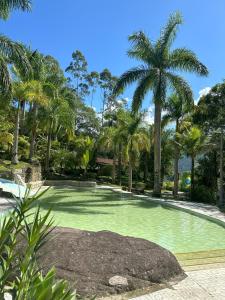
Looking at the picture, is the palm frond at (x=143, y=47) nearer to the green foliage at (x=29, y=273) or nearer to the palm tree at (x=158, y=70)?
the palm tree at (x=158, y=70)

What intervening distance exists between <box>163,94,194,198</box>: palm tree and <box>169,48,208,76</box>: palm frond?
194 centimetres

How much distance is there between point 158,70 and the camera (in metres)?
24.7

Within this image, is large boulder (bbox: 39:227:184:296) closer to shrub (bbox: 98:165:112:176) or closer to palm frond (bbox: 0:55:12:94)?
palm frond (bbox: 0:55:12:94)

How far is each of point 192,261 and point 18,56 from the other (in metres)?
15.1

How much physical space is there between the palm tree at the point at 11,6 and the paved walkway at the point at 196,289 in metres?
16.9

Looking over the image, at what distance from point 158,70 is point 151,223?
1284 cm

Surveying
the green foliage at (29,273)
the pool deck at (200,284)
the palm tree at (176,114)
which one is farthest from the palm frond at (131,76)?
the green foliage at (29,273)

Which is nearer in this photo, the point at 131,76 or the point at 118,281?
the point at 118,281

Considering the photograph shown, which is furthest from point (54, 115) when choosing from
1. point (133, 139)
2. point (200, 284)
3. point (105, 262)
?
point (200, 284)

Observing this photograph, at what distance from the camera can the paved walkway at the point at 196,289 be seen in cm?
572

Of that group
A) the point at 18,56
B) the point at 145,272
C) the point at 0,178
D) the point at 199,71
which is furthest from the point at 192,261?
the point at 199,71

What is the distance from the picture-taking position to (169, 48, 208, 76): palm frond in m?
24.4

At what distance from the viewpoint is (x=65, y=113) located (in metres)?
35.2

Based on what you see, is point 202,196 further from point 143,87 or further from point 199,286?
point 199,286
